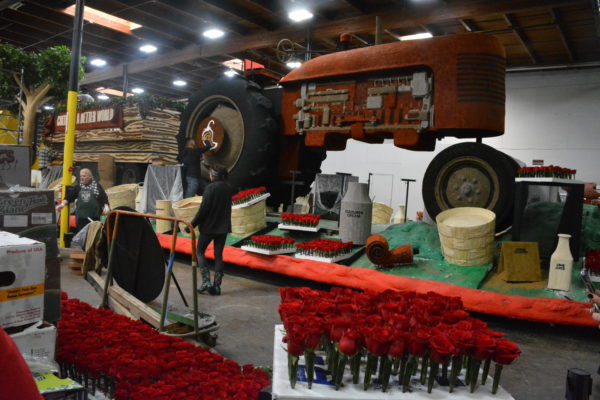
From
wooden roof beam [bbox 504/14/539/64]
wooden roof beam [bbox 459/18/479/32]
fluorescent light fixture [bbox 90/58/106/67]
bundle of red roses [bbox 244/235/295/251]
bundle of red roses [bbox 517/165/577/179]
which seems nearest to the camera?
bundle of red roses [bbox 517/165/577/179]

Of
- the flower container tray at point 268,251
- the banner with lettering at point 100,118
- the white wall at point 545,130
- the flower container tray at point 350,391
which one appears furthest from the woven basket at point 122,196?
the flower container tray at point 350,391

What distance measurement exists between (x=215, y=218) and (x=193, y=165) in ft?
9.62

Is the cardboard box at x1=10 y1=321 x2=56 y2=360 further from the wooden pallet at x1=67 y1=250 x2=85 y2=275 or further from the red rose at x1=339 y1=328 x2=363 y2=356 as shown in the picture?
the wooden pallet at x1=67 y1=250 x2=85 y2=275

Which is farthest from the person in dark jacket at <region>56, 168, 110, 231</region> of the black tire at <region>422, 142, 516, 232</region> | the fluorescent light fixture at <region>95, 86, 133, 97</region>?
the fluorescent light fixture at <region>95, 86, 133, 97</region>

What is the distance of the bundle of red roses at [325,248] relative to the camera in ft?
19.8

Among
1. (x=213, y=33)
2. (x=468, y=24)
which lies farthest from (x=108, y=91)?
(x=468, y=24)

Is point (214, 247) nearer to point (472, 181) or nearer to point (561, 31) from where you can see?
point (472, 181)

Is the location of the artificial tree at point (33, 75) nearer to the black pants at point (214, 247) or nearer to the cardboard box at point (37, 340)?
the black pants at point (214, 247)

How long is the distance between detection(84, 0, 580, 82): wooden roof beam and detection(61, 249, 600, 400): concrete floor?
540 centimetres

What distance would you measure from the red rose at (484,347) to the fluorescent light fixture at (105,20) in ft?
38.2

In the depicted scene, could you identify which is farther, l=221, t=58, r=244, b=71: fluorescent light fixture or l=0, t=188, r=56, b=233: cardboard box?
l=221, t=58, r=244, b=71: fluorescent light fixture

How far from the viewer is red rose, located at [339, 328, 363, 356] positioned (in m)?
1.58

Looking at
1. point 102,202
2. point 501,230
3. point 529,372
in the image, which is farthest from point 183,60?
point 529,372

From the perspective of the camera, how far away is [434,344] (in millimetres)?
1570
